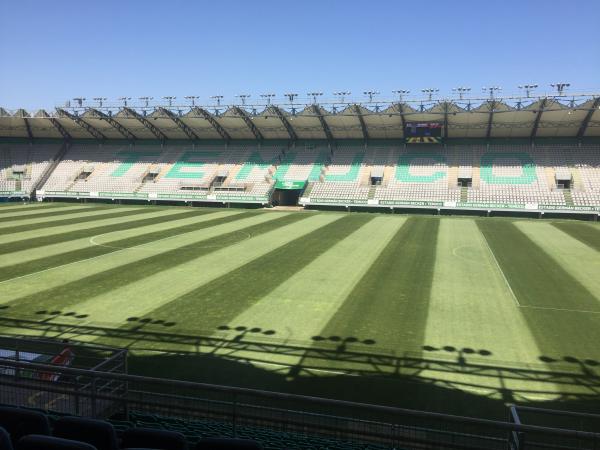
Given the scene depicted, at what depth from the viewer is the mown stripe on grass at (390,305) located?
13711mm

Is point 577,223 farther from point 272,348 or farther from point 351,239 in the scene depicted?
point 272,348

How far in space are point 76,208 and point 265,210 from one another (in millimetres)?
20614

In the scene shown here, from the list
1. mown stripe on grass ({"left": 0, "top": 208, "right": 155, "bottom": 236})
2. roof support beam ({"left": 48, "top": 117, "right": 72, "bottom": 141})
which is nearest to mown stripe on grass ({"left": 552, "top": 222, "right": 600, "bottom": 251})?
mown stripe on grass ({"left": 0, "top": 208, "right": 155, "bottom": 236})

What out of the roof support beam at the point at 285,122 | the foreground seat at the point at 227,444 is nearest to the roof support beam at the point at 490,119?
the roof support beam at the point at 285,122

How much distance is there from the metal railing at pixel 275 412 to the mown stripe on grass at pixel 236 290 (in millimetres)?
4108

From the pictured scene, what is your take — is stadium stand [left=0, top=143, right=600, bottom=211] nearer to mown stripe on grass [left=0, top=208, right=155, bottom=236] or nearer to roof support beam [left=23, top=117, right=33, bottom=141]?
roof support beam [left=23, top=117, right=33, bottom=141]

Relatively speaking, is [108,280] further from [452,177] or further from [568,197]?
[568,197]

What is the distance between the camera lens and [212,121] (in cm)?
5875

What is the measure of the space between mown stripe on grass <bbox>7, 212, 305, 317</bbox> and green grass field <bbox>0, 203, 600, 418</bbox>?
0.09 metres

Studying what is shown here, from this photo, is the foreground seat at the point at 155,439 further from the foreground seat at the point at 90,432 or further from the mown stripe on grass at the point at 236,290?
the mown stripe on grass at the point at 236,290

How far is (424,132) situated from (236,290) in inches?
1707

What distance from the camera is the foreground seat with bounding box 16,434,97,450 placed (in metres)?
4.41

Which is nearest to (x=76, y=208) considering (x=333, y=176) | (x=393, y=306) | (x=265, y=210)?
(x=265, y=210)

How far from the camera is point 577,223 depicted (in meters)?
41.9
